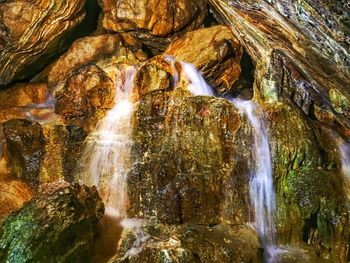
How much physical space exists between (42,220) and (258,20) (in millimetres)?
5851

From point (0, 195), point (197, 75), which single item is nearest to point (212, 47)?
point (197, 75)

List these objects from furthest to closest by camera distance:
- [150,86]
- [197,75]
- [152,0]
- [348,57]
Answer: [152,0], [197,75], [150,86], [348,57]

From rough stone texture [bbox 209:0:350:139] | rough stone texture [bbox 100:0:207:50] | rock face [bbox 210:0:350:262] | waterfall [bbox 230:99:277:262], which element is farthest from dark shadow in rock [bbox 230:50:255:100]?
waterfall [bbox 230:99:277:262]

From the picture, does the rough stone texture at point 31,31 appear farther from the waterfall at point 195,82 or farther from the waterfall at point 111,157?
the waterfall at point 195,82

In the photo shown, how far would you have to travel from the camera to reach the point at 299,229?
279 inches

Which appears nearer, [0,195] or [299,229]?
[299,229]

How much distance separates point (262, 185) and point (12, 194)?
4788 millimetres

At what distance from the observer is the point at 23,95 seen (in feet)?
33.6

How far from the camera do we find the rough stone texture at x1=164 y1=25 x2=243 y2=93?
10.1 metres

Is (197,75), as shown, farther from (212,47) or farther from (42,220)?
Answer: (42,220)

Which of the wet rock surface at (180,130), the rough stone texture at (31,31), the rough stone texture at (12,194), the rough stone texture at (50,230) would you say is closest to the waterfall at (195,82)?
the wet rock surface at (180,130)

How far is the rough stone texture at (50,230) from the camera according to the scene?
544cm

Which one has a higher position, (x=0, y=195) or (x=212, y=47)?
(x=212, y=47)

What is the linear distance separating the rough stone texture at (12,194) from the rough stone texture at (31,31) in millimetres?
3014
